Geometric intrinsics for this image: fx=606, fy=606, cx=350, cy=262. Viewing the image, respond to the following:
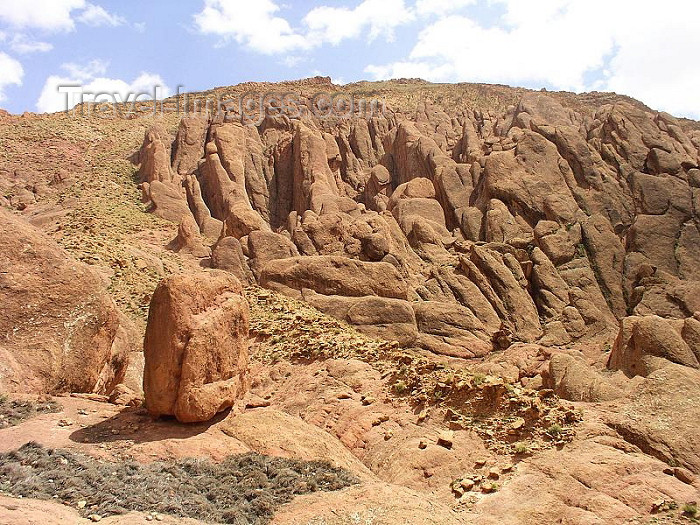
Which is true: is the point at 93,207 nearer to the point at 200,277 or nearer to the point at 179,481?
the point at 200,277

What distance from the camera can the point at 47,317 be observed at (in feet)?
56.3

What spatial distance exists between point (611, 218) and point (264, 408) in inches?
1415

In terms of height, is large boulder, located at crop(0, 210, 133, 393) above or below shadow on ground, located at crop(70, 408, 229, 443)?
above

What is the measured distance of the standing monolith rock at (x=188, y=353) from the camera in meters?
14.9

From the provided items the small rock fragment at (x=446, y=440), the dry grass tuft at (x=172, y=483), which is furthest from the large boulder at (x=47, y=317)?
the small rock fragment at (x=446, y=440)

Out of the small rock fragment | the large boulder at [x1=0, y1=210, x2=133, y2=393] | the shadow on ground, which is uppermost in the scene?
the large boulder at [x1=0, y1=210, x2=133, y2=393]

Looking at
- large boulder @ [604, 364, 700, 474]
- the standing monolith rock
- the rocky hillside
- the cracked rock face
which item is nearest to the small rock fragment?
the rocky hillside

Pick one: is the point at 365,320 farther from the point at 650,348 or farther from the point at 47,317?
the point at 47,317

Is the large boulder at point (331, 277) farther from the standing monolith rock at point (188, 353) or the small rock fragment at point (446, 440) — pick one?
the small rock fragment at point (446, 440)

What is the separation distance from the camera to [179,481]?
40.7 feet

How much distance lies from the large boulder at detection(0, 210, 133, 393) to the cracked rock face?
1188 centimetres

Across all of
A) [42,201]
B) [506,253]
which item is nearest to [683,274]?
[506,253]

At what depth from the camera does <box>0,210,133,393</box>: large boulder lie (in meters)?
16.6

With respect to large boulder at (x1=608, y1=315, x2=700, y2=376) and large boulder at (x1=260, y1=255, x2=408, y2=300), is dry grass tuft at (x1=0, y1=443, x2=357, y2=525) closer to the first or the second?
large boulder at (x1=608, y1=315, x2=700, y2=376)
